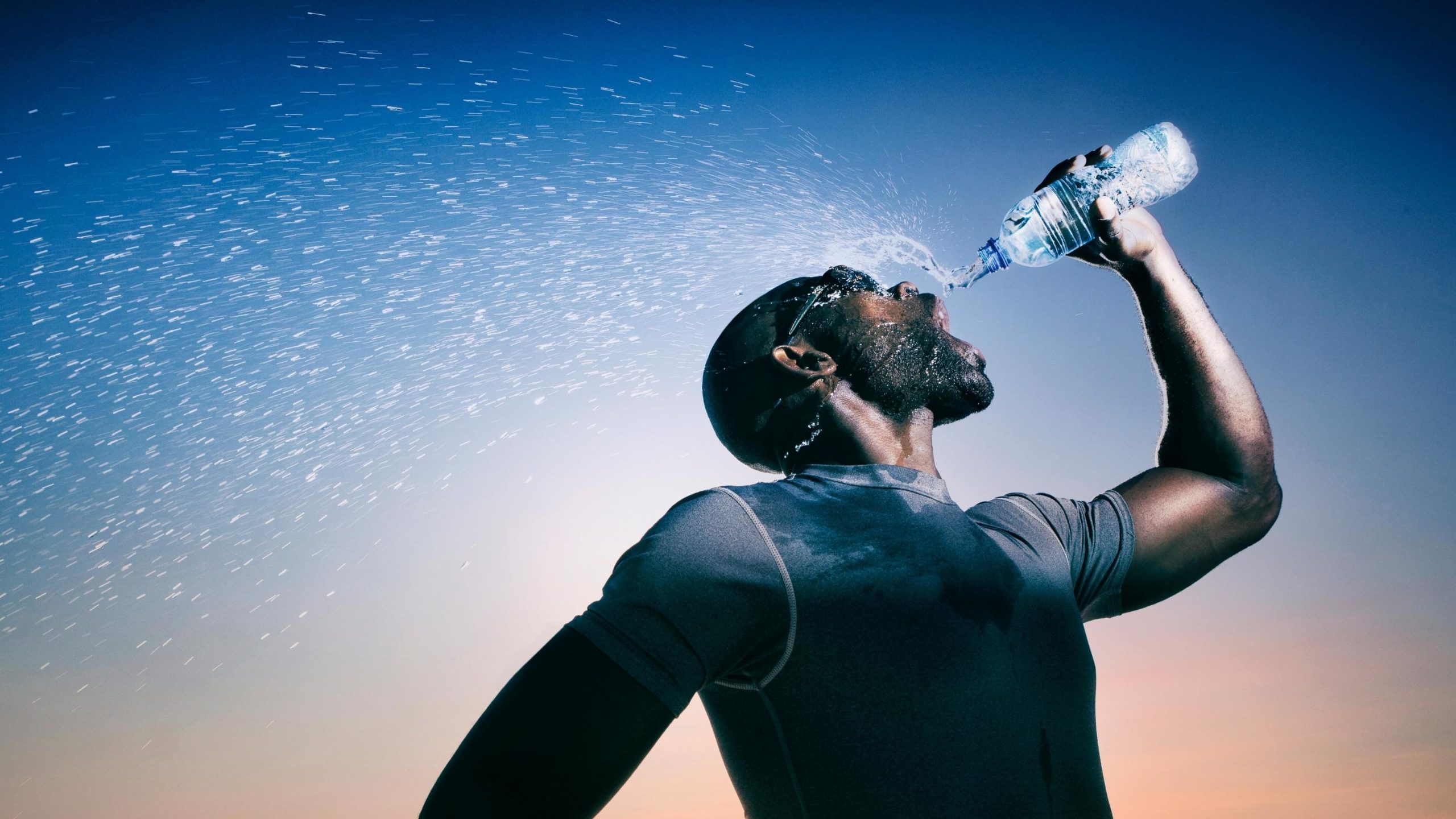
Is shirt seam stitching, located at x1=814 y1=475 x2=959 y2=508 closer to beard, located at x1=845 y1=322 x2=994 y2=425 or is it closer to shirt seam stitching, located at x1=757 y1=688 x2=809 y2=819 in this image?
beard, located at x1=845 y1=322 x2=994 y2=425

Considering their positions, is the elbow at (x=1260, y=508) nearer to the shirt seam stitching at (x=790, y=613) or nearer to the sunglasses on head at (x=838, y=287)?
the sunglasses on head at (x=838, y=287)

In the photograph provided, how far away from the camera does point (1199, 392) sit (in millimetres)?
2936

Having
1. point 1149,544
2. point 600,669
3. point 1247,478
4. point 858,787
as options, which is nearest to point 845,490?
point 858,787

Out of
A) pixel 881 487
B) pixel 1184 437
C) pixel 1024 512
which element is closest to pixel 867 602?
pixel 881 487

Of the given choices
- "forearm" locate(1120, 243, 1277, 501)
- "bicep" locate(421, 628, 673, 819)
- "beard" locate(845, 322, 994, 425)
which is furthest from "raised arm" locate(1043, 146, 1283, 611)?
"bicep" locate(421, 628, 673, 819)

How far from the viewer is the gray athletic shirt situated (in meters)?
1.72

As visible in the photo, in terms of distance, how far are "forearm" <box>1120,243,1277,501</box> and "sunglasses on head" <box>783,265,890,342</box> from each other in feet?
3.60

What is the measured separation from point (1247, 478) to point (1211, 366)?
44 centimetres

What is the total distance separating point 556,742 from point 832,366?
1.70 meters

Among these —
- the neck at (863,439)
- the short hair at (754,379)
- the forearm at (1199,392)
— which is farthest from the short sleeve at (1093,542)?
the short hair at (754,379)

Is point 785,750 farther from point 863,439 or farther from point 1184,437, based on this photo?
point 1184,437

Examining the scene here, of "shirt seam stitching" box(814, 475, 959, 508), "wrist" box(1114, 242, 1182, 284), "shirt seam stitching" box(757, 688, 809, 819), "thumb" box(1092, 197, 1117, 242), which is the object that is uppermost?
"thumb" box(1092, 197, 1117, 242)

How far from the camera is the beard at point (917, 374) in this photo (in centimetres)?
279

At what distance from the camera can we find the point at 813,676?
1790 millimetres
